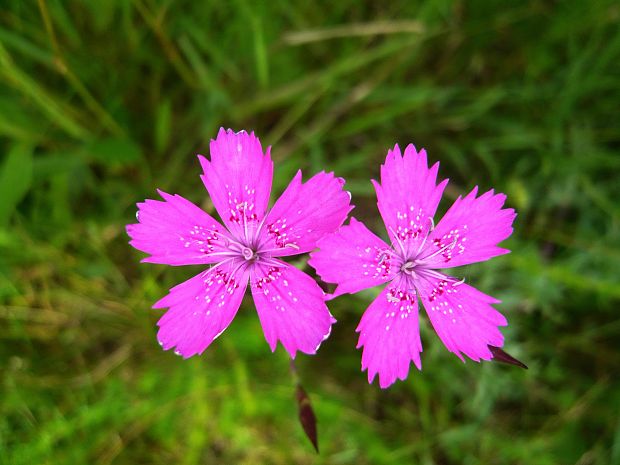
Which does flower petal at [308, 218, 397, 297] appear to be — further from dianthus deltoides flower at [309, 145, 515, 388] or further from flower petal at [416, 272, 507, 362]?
flower petal at [416, 272, 507, 362]

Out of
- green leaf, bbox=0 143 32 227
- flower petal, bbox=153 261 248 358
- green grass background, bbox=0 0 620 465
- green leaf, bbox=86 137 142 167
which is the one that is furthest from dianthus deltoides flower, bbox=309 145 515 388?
green leaf, bbox=0 143 32 227

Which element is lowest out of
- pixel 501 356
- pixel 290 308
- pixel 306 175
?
pixel 501 356

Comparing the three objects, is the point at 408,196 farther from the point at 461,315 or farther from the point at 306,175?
the point at 306,175

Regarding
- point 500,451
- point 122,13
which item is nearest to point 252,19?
point 122,13

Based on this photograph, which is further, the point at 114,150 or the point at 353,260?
the point at 114,150

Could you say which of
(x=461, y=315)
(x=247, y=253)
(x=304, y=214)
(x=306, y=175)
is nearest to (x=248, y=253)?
(x=247, y=253)

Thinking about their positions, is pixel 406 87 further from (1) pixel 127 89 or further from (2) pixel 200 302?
(2) pixel 200 302
